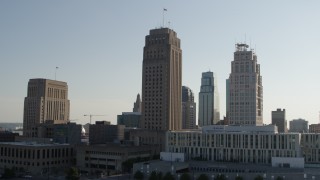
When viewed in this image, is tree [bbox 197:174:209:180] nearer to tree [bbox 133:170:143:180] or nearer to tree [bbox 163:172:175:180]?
tree [bbox 163:172:175:180]

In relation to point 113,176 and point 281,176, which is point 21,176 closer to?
point 113,176

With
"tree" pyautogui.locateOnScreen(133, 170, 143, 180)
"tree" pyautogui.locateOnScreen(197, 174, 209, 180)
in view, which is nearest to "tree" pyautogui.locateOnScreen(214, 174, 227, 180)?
"tree" pyautogui.locateOnScreen(197, 174, 209, 180)

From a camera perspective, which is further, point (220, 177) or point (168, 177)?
point (168, 177)

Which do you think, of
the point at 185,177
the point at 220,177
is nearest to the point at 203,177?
the point at 220,177

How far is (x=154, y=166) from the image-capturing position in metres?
185

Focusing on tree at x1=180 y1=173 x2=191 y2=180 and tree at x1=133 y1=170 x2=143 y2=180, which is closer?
tree at x1=180 y1=173 x2=191 y2=180

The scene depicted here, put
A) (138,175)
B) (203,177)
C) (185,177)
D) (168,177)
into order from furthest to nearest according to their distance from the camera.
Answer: (138,175) → (185,177) → (168,177) → (203,177)

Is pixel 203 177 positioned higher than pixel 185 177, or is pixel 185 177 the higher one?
pixel 203 177

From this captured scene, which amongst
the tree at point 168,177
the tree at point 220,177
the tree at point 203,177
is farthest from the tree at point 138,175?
the tree at point 220,177

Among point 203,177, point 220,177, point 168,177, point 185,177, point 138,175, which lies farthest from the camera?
point 138,175

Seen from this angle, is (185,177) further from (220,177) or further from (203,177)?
(220,177)

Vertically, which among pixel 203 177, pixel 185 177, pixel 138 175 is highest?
pixel 203 177

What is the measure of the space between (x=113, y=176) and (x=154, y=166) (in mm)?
21395

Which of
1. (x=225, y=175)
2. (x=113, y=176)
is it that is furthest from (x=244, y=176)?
(x=113, y=176)
